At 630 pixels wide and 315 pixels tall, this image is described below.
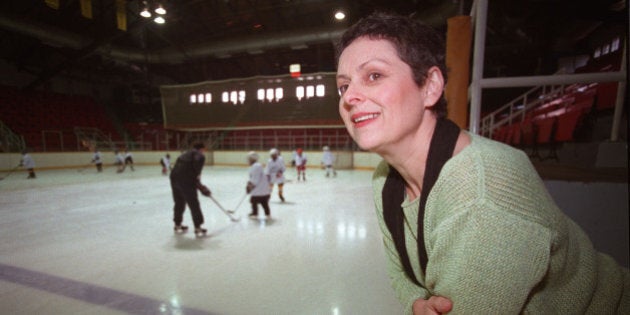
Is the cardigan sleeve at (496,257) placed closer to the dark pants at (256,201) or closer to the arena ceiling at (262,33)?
the arena ceiling at (262,33)

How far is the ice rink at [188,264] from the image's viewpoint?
235cm

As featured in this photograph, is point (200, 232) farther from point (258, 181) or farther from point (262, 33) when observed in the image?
point (262, 33)

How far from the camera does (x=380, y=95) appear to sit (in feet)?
2.76

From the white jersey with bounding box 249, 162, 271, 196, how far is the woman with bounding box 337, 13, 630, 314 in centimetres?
469

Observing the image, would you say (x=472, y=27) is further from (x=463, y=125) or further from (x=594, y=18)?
(x=594, y=18)

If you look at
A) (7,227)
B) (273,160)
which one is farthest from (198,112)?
(7,227)

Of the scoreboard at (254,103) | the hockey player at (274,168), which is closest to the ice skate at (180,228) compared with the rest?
the hockey player at (274,168)

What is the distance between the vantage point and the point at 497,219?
548mm

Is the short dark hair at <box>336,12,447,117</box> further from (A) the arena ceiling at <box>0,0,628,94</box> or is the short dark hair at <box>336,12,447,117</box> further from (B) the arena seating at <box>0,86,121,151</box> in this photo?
(B) the arena seating at <box>0,86,121,151</box>

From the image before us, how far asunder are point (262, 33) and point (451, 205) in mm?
15227

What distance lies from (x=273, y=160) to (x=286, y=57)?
47.0 ft

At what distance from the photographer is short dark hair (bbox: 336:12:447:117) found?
0.84 meters

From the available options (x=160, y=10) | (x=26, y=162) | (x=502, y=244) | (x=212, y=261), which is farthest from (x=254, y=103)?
(x=502, y=244)

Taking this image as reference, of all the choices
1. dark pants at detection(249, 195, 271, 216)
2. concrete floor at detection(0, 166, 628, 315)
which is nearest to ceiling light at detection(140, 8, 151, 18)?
concrete floor at detection(0, 166, 628, 315)
